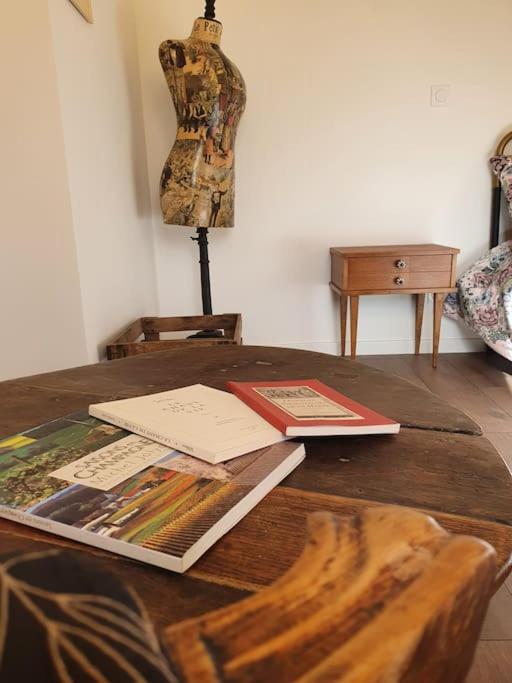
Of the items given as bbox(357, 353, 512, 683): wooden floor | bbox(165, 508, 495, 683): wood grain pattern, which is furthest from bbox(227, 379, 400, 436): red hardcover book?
bbox(357, 353, 512, 683): wooden floor

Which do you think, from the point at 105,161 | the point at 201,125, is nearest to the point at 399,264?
the point at 201,125

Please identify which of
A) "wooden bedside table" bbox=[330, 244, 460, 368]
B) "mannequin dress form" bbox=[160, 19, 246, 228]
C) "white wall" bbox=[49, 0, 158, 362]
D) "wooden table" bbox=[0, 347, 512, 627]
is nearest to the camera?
"wooden table" bbox=[0, 347, 512, 627]

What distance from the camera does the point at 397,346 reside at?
2.80 m

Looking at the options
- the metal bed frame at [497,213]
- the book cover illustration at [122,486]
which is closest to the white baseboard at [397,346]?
the metal bed frame at [497,213]

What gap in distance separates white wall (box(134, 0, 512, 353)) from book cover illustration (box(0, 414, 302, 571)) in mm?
2182

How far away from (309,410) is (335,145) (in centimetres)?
224

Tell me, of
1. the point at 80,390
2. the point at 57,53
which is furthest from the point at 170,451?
the point at 57,53

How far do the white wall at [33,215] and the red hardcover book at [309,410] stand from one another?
0.90 meters

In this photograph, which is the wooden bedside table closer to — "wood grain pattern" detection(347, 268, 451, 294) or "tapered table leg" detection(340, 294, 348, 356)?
"wood grain pattern" detection(347, 268, 451, 294)

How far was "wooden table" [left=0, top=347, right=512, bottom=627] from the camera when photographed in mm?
364

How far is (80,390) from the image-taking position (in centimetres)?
79

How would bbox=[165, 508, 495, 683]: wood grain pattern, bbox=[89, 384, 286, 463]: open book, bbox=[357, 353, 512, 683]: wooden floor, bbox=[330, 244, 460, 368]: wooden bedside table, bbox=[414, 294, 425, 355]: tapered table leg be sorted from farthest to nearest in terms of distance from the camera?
bbox=[414, 294, 425, 355]: tapered table leg
bbox=[330, 244, 460, 368]: wooden bedside table
bbox=[357, 353, 512, 683]: wooden floor
bbox=[89, 384, 286, 463]: open book
bbox=[165, 508, 495, 683]: wood grain pattern

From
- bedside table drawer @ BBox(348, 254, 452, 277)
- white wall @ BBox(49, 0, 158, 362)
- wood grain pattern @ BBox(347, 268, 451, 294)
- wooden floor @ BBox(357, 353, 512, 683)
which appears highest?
white wall @ BBox(49, 0, 158, 362)

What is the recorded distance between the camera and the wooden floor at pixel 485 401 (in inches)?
35.3
